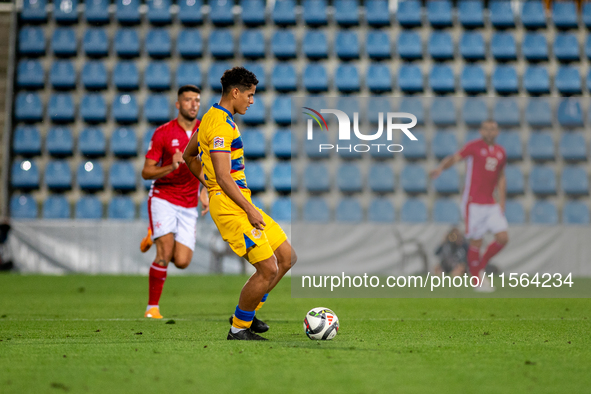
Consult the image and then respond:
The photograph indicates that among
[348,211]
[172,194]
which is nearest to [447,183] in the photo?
[348,211]

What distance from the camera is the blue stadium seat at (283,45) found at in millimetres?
15867

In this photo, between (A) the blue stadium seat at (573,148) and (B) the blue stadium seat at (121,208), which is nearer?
(B) the blue stadium seat at (121,208)

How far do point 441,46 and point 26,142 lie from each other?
10.4 meters

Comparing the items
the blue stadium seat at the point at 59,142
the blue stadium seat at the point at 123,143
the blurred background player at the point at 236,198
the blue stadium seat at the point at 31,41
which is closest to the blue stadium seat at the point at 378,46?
the blue stadium seat at the point at 123,143

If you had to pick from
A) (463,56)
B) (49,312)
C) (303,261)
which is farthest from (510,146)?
(49,312)

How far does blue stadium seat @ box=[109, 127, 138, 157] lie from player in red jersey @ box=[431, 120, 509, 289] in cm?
786

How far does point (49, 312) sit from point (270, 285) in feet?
11.0

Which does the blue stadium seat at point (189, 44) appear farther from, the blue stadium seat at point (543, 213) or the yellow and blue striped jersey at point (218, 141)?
the yellow and blue striped jersey at point (218, 141)

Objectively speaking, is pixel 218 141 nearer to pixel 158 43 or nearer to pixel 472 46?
pixel 158 43

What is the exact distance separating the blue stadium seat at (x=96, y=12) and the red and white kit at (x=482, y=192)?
9.96m

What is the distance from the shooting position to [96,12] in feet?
53.0

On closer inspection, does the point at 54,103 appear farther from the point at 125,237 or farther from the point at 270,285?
the point at 270,285

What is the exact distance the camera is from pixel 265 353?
3.98 meters

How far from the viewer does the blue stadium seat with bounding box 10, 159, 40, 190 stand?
588 inches
